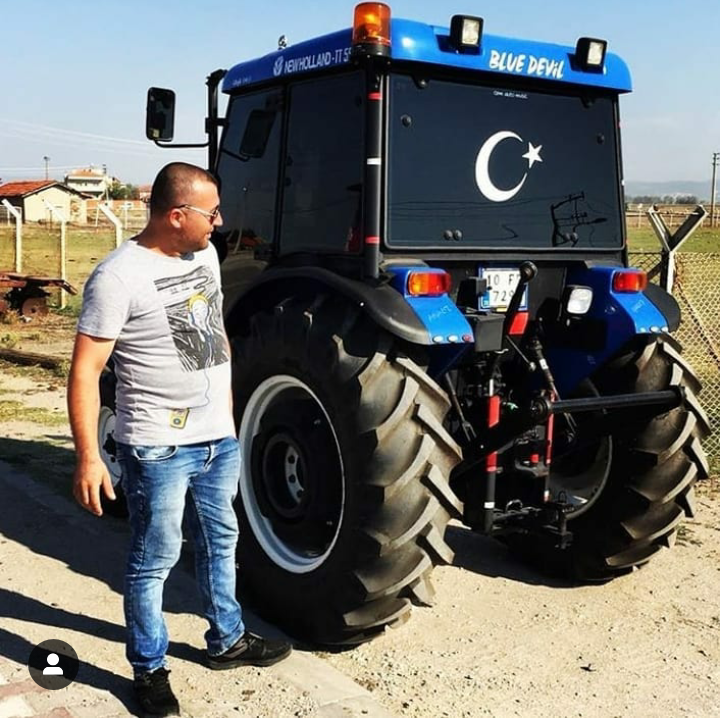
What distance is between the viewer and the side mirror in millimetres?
4996

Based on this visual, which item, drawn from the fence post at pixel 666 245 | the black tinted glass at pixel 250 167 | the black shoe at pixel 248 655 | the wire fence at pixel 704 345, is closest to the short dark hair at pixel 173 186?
the black tinted glass at pixel 250 167

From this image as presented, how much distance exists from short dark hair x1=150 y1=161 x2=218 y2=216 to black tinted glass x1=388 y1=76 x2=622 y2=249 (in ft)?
3.10

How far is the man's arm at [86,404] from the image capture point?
123 inches

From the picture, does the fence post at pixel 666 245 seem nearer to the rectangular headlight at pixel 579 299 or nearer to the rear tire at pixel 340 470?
the rectangular headlight at pixel 579 299

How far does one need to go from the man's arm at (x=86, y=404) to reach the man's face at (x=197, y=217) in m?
0.48

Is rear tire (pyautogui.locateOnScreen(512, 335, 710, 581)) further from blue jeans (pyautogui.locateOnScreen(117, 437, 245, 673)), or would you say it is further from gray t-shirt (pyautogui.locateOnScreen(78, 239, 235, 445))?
gray t-shirt (pyautogui.locateOnScreen(78, 239, 235, 445))

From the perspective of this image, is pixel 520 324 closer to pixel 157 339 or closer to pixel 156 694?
pixel 157 339

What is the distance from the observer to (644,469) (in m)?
4.41

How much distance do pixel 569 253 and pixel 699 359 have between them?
5.63m

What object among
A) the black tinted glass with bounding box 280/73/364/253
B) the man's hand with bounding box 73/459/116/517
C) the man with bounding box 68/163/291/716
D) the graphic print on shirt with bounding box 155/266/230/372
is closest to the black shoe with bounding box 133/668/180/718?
the man with bounding box 68/163/291/716

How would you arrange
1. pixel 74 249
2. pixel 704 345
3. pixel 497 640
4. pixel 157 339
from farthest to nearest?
pixel 74 249 → pixel 704 345 → pixel 497 640 → pixel 157 339

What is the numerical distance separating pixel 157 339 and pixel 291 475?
1.26 metres

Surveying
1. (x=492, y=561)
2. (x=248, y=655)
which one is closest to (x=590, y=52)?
(x=492, y=561)

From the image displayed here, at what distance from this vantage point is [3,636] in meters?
3.99
